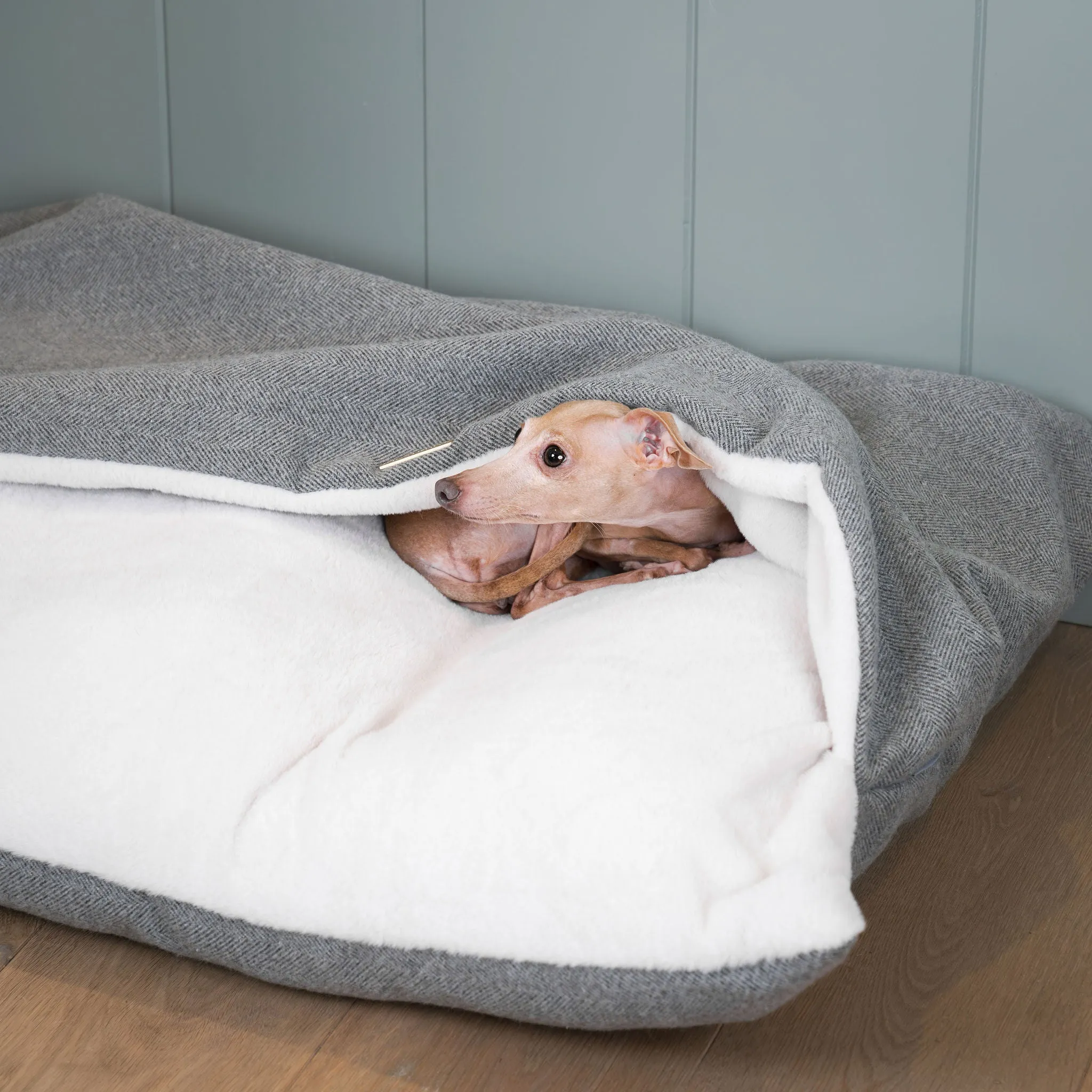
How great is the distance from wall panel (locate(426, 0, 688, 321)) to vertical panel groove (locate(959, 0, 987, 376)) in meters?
0.44

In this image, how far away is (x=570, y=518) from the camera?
1479mm

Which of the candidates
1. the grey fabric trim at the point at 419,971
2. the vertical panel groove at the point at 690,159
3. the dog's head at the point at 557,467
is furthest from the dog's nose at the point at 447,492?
the vertical panel groove at the point at 690,159

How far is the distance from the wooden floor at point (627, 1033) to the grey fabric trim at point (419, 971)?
3cm

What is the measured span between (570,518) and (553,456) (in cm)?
9

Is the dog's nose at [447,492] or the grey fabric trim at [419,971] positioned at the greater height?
the dog's nose at [447,492]

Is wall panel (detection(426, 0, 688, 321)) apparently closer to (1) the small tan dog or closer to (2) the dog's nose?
(1) the small tan dog

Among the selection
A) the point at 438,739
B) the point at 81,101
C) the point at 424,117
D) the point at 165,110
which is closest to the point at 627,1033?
the point at 438,739

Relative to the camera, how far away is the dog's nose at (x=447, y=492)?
1.42 m

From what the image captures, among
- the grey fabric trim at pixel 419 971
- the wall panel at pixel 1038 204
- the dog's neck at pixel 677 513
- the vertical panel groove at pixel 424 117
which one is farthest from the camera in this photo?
the vertical panel groove at pixel 424 117

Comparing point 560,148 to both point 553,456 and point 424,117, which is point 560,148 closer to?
point 424,117

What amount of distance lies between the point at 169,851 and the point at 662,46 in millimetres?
1502

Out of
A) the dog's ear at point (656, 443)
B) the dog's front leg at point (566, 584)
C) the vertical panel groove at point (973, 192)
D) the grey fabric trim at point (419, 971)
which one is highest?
the vertical panel groove at point (973, 192)

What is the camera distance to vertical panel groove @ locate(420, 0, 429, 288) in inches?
88.0

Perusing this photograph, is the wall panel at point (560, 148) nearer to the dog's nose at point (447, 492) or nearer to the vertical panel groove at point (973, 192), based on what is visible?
the vertical panel groove at point (973, 192)
